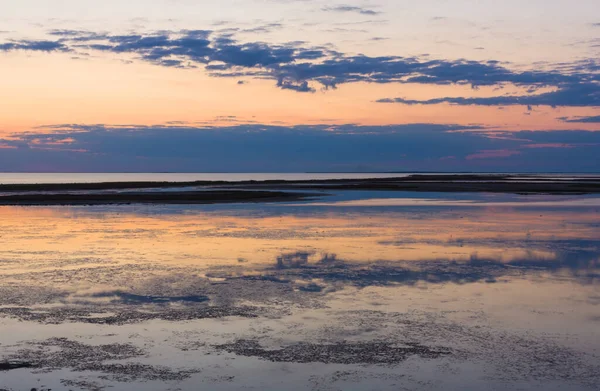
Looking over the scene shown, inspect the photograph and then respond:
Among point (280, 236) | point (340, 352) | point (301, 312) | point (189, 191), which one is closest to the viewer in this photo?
point (340, 352)

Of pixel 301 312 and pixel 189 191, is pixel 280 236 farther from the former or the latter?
pixel 189 191

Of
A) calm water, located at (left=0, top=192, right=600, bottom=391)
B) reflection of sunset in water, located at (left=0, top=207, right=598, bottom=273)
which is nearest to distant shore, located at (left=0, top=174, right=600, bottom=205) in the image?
reflection of sunset in water, located at (left=0, top=207, right=598, bottom=273)

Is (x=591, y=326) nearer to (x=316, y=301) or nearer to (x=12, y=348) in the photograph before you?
(x=316, y=301)

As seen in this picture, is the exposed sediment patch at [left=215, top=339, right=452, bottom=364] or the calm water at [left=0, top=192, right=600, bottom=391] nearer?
the calm water at [left=0, top=192, right=600, bottom=391]

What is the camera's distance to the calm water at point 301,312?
9086 mm

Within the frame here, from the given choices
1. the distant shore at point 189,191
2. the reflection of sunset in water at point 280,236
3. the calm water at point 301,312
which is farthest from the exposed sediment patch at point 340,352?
the distant shore at point 189,191

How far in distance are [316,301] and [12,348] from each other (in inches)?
234

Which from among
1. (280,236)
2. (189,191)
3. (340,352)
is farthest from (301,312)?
(189,191)

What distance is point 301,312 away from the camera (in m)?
12.7

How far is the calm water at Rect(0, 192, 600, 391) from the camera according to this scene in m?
9.09

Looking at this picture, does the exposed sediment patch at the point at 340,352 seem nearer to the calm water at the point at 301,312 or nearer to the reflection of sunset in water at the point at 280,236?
the calm water at the point at 301,312

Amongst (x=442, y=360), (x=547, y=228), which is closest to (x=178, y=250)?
(x=442, y=360)

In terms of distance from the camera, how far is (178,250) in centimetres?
2153

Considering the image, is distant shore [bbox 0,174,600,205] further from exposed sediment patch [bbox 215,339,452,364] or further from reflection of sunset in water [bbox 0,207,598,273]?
exposed sediment patch [bbox 215,339,452,364]
